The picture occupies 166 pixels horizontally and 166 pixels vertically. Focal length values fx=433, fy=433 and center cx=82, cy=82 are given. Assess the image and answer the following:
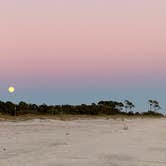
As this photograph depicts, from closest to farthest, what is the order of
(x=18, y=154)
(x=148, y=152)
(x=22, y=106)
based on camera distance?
(x=18, y=154)
(x=148, y=152)
(x=22, y=106)

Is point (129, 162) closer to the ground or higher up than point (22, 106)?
closer to the ground

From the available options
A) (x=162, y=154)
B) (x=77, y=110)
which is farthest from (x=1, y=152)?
(x=77, y=110)

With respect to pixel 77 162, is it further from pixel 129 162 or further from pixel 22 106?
pixel 22 106

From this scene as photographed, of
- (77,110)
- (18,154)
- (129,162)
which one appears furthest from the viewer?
(77,110)

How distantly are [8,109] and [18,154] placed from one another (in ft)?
196

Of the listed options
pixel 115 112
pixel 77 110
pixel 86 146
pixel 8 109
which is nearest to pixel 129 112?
pixel 115 112

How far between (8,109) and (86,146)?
57.5 m

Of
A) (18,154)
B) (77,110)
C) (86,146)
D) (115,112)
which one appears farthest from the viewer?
(115,112)

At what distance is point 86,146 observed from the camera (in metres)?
18.3

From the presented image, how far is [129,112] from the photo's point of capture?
106 meters

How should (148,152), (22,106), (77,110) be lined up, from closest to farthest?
1. (148,152)
2. (22,106)
3. (77,110)

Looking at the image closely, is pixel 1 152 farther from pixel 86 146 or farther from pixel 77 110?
pixel 77 110

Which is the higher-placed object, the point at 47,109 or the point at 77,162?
the point at 47,109

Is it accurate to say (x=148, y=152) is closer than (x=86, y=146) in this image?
Yes
